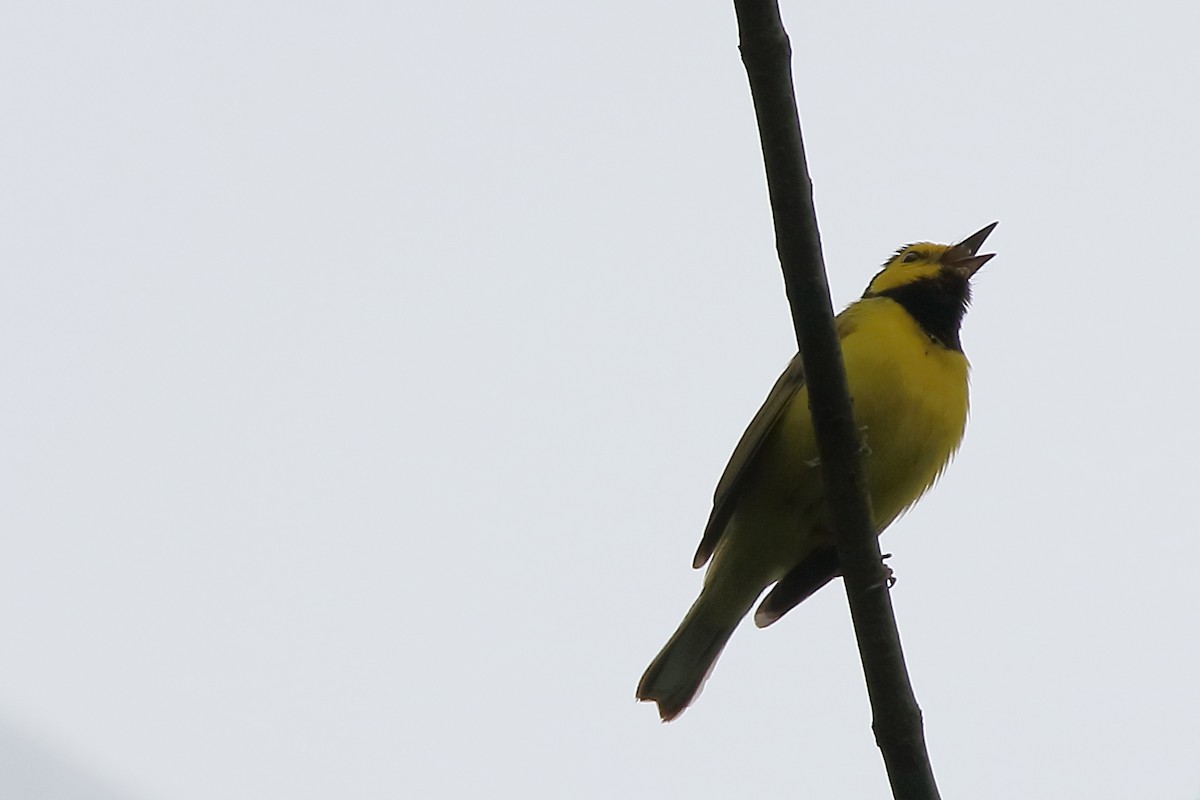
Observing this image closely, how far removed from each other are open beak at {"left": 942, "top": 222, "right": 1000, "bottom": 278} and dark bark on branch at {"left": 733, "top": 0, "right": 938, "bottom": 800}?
9.24 feet

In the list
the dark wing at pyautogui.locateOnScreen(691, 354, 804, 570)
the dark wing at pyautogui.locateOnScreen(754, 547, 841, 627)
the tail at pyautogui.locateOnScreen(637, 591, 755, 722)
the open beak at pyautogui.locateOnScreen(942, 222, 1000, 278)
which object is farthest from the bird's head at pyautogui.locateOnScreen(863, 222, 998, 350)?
the tail at pyautogui.locateOnScreen(637, 591, 755, 722)

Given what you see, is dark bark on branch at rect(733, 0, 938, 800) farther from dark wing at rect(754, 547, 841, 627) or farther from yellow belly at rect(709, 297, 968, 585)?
dark wing at rect(754, 547, 841, 627)

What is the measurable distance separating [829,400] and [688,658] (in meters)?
2.39

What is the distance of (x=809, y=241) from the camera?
122 inches

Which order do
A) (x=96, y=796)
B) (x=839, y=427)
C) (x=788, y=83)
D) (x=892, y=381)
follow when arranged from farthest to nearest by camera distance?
(x=96, y=796)
(x=892, y=381)
(x=839, y=427)
(x=788, y=83)

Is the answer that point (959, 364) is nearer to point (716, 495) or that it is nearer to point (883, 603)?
point (716, 495)

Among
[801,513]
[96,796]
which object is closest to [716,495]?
[801,513]

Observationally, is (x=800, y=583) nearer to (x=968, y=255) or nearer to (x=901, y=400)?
(x=901, y=400)

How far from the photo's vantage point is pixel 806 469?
16.7ft

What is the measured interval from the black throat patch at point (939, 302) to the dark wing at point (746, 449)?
62 centimetres

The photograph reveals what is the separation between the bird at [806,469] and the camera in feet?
16.6

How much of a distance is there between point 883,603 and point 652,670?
208cm

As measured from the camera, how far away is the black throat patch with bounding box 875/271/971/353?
18.3 ft

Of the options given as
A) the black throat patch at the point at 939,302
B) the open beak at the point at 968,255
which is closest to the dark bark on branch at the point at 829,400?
the black throat patch at the point at 939,302
